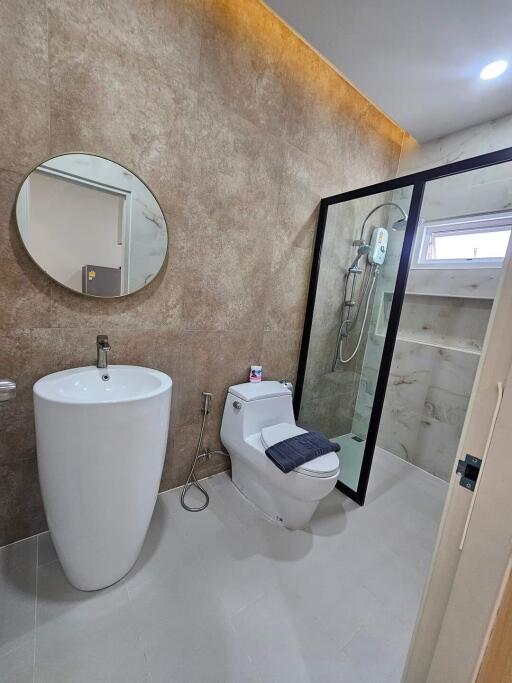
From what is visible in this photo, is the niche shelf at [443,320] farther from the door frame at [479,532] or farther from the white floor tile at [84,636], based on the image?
the white floor tile at [84,636]

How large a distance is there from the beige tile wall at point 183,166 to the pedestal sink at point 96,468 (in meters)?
0.33

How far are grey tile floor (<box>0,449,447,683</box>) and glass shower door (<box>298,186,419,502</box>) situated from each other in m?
0.54

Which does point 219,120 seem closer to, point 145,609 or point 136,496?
point 136,496

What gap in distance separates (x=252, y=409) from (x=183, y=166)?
1386 millimetres

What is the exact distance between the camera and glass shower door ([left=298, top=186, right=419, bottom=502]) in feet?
6.34

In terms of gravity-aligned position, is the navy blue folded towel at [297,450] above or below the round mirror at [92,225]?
below

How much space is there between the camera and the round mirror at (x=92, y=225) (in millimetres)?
1171

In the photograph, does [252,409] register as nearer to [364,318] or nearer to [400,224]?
[364,318]

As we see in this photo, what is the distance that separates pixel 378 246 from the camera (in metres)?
2.09

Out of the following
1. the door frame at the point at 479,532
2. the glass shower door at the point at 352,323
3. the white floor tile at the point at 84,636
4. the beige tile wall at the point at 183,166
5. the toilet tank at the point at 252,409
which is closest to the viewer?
the door frame at the point at 479,532

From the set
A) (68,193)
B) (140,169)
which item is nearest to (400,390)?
(140,169)

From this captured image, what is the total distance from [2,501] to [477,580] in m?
1.74

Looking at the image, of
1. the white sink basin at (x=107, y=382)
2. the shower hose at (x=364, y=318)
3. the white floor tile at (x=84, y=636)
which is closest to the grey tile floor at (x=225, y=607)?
the white floor tile at (x=84, y=636)

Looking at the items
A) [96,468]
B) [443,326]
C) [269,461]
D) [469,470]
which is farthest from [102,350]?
[443,326]
